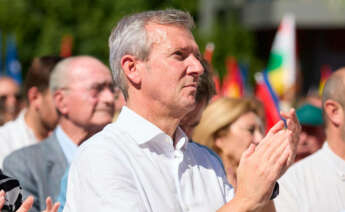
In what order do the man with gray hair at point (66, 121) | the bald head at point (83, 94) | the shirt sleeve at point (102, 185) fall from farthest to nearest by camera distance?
1. the bald head at point (83, 94)
2. the man with gray hair at point (66, 121)
3. the shirt sleeve at point (102, 185)

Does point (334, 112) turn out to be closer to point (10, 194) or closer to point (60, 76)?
point (10, 194)

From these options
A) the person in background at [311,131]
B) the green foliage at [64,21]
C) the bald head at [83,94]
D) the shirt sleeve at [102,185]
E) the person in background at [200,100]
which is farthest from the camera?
the green foliage at [64,21]

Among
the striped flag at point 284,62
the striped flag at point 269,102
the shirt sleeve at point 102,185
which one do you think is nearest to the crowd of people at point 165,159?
the shirt sleeve at point 102,185

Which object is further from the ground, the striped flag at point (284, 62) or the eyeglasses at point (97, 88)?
the eyeglasses at point (97, 88)

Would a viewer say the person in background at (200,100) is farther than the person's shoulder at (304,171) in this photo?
Yes

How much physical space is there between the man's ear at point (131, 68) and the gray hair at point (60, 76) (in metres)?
2.33

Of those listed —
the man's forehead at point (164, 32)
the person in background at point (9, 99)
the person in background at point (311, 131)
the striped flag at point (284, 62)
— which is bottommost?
the striped flag at point (284, 62)

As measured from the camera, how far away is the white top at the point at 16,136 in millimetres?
5594

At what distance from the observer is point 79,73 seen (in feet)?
16.8

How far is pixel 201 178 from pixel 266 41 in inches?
1524

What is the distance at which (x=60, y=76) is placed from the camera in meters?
→ 5.24

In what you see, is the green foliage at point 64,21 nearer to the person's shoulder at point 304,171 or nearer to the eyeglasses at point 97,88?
the eyeglasses at point 97,88

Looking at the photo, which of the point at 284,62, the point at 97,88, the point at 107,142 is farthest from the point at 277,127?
the point at 284,62

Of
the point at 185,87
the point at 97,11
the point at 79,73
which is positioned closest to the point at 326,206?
the point at 185,87
